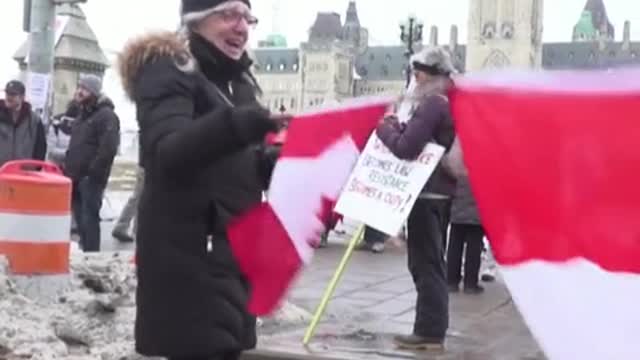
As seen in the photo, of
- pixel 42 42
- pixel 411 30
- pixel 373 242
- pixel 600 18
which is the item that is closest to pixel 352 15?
pixel 600 18

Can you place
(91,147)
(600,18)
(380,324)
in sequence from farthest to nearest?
(600,18)
(91,147)
(380,324)

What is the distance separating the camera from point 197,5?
369 centimetres

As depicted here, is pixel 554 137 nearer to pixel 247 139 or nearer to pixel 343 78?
pixel 247 139

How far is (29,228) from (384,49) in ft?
483

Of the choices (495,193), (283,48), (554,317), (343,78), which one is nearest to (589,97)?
(495,193)

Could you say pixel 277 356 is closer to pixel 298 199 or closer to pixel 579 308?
pixel 298 199

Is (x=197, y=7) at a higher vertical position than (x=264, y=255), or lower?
higher

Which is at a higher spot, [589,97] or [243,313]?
[589,97]

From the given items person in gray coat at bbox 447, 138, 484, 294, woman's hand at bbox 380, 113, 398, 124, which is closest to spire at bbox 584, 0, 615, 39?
person in gray coat at bbox 447, 138, 484, 294

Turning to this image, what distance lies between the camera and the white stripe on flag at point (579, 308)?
3.35m

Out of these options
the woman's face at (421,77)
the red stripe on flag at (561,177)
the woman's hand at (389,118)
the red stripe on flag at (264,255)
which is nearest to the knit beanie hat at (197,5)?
the red stripe on flag at (264,255)

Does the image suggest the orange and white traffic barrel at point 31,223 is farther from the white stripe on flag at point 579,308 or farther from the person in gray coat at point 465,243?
the white stripe on flag at point 579,308

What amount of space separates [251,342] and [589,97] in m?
1.33

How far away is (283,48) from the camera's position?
516 ft
